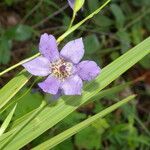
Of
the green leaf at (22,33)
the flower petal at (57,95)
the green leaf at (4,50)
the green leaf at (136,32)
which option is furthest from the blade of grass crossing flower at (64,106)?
the green leaf at (136,32)

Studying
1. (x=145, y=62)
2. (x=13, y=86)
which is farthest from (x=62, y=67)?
(x=145, y=62)

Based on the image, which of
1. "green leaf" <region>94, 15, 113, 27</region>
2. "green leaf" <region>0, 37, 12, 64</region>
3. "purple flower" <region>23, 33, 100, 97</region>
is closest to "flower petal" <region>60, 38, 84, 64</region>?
"purple flower" <region>23, 33, 100, 97</region>

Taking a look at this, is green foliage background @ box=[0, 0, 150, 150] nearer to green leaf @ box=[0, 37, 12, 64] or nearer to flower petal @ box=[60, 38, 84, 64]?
green leaf @ box=[0, 37, 12, 64]

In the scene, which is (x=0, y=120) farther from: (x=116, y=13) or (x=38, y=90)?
(x=116, y=13)

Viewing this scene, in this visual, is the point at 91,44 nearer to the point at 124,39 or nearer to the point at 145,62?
the point at 124,39

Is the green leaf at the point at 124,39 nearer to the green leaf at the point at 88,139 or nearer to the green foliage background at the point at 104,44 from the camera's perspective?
the green foliage background at the point at 104,44

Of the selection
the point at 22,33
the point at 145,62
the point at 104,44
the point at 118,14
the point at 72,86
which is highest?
the point at 72,86
